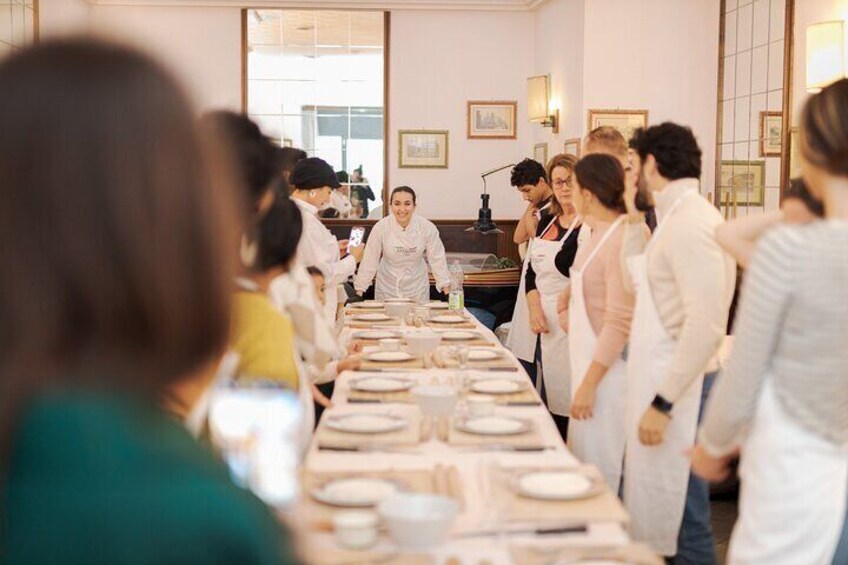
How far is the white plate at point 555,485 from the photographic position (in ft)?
7.06

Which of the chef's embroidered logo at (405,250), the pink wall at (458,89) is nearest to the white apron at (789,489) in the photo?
the chef's embroidered logo at (405,250)

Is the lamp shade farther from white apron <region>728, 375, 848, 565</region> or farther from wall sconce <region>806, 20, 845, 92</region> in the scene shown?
white apron <region>728, 375, 848, 565</region>

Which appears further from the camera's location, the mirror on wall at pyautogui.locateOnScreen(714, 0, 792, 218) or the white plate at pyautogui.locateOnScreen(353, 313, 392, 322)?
the mirror on wall at pyautogui.locateOnScreen(714, 0, 792, 218)

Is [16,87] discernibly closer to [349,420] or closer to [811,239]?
[811,239]

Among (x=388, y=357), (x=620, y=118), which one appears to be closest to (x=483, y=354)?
(x=388, y=357)

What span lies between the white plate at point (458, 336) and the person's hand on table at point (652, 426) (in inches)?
66.5

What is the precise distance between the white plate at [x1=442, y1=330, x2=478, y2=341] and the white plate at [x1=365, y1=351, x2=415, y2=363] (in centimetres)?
61

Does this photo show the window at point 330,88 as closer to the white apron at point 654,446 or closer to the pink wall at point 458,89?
the pink wall at point 458,89

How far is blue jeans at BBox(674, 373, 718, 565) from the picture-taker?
3342 millimetres

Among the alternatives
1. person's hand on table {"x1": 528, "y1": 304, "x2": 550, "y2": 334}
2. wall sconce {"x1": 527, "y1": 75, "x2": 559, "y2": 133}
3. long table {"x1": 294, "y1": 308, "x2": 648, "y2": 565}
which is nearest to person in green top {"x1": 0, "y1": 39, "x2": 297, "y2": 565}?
long table {"x1": 294, "y1": 308, "x2": 648, "y2": 565}

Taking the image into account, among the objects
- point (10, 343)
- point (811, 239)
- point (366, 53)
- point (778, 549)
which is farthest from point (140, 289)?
point (366, 53)

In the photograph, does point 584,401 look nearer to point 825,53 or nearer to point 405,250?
point 825,53

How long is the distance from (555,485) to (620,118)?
6212mm

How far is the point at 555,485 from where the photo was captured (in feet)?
7.32
